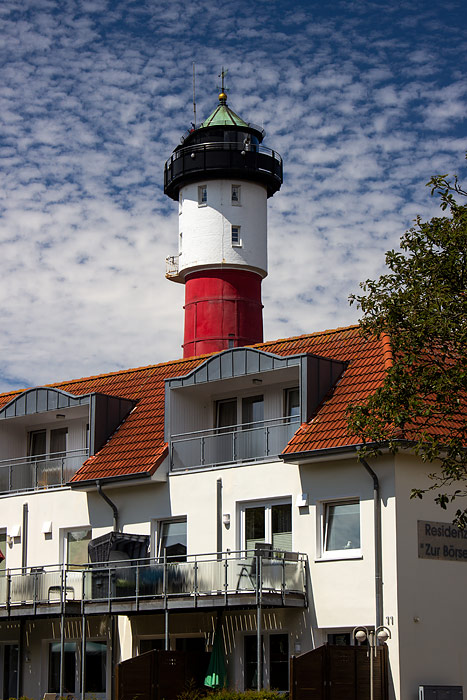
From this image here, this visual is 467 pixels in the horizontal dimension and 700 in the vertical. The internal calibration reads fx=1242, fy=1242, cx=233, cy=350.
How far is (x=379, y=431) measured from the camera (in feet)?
72.7

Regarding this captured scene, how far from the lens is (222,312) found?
45406mm

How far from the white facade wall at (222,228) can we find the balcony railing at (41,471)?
42.5 feet

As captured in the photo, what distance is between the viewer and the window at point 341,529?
27.3 m

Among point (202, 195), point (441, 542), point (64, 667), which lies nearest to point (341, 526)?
point (441, 542)

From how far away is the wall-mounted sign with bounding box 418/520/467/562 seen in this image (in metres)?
26.8

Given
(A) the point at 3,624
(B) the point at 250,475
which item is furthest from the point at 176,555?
(A) the point at 3,624

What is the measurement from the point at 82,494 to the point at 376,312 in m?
13.1

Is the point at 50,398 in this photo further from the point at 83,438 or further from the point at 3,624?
the point at 3,624

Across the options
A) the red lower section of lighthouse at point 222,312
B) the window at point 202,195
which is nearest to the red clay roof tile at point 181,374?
the red lower section of lighthouse at point 222,312

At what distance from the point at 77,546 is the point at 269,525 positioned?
6.45 metres

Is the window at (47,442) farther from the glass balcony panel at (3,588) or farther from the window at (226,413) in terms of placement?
the window at (226,413)

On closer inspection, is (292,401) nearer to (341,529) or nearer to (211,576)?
(341,529)

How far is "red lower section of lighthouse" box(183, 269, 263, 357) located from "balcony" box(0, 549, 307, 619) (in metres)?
15.7

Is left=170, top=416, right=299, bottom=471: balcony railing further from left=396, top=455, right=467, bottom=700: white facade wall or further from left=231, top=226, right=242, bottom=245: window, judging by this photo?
left=231, top=226, right=242, bottom=245: window
